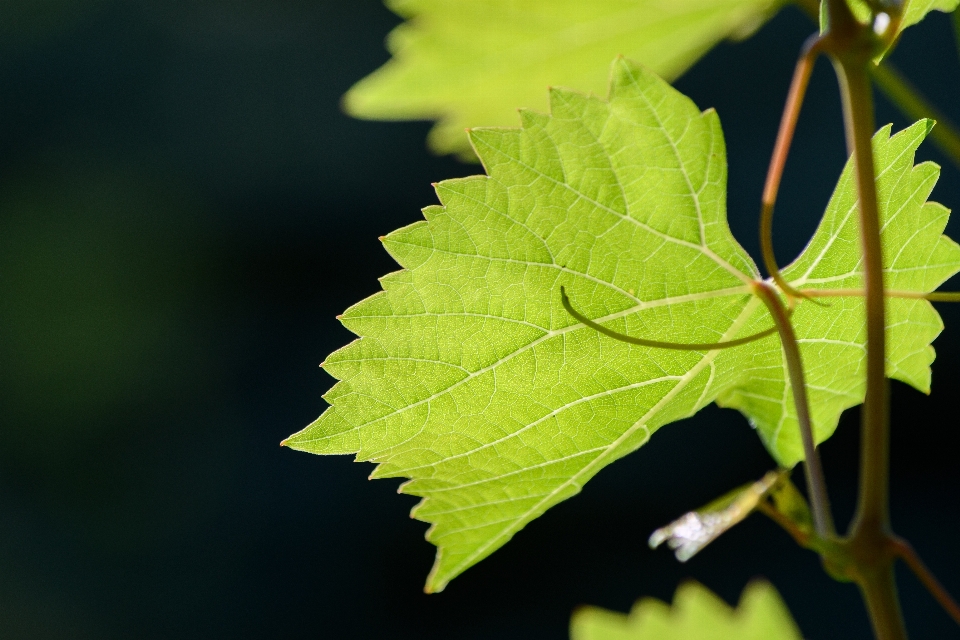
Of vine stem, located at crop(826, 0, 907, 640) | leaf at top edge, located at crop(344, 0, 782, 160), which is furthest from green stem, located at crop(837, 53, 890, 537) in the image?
leaf at top edge, located at crop(344, 0, 782, 160)

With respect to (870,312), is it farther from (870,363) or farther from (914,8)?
(914,8)

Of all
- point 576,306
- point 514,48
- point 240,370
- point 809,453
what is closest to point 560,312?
point 576,306

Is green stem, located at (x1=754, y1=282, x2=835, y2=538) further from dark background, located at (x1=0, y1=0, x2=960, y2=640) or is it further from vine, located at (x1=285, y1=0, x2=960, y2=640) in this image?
dark background, located at (x1=0, y1=0, x2=960, y2=640)

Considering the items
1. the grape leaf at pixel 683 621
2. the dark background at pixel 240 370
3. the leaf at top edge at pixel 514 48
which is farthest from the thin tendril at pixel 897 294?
the dark background at pixel 240 370

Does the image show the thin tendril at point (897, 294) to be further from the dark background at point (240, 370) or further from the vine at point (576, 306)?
the dark background at point (240, 370)

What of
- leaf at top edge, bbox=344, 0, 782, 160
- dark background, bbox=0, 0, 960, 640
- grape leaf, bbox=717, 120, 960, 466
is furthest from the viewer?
dark background, bbox=0, 0, 960, 640

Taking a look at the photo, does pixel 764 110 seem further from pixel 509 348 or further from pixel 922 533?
pixel 509 348

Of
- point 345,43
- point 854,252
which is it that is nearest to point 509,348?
point 854,252
